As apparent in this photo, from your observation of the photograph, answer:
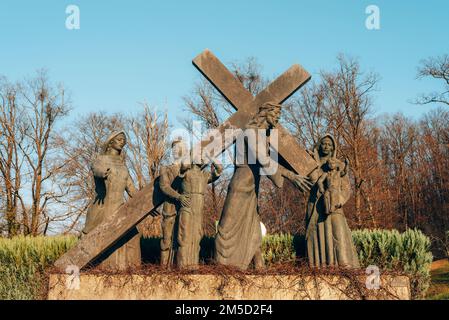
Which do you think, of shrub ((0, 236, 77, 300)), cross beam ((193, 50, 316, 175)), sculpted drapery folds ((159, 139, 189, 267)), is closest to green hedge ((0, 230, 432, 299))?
shrub ((0, 236, 77, 300))

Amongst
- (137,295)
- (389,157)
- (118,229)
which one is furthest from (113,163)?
(389,157)

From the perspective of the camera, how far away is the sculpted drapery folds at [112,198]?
9125 millimetres

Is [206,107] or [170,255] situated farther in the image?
[206,107]

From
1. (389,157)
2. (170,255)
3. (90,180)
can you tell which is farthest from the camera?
(389,157)

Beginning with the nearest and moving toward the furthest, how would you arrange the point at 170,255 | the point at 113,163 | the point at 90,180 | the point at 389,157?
the point at 170,255 → the point at 113,163 → the point at 90,180 → the point at 389,157

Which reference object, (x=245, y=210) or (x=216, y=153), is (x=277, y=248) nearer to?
(x=216, y=153)

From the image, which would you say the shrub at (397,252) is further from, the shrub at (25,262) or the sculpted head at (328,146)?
the shrub at (25,262)

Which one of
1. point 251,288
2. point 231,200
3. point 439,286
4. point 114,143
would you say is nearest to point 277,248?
point 231,200

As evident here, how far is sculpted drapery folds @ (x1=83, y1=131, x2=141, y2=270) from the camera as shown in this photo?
912 centimetres

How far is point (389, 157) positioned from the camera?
45938 mm

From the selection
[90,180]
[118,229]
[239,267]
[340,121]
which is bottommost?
[239,267]

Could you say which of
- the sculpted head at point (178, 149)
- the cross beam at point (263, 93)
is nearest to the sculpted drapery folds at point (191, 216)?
the sculpted head at point (178, 149)
